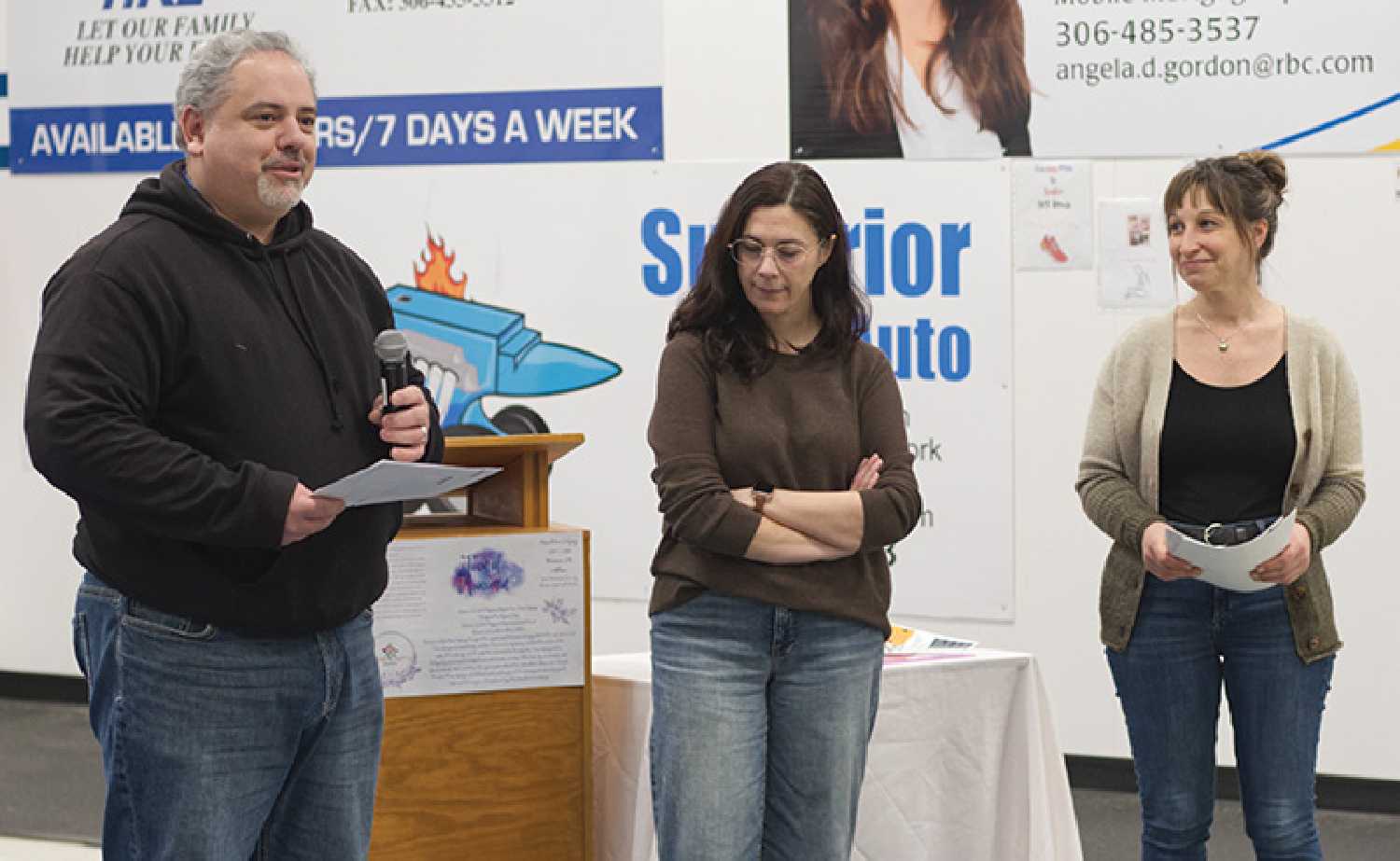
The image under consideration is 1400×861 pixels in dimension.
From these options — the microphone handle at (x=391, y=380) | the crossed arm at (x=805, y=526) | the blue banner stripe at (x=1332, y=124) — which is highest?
the blue banner stripe at (x=1332, y=124)

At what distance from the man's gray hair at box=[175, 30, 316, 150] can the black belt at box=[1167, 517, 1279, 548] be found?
5.23 feet

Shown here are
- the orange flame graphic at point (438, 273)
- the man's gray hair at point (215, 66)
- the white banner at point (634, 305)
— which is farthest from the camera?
the orange flame graphic at point (438, 273)

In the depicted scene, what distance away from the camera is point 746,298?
2.49 meters

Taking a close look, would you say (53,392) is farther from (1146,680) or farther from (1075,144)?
(1075,144)

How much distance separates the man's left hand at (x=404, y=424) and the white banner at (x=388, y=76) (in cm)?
266

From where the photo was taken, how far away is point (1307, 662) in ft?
8.43

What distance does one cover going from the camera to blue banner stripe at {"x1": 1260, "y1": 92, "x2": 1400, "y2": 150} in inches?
161

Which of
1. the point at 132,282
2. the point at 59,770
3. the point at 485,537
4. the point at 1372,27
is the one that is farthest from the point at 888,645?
the point at 59,770

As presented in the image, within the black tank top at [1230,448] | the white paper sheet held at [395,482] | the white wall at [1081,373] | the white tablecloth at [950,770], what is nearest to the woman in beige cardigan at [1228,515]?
the black tank top at [1230,448]

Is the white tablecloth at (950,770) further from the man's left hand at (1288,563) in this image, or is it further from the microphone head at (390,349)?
the microphone head at (390,349)

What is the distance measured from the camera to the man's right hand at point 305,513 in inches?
73.9

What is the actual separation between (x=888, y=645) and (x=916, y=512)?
0.81m

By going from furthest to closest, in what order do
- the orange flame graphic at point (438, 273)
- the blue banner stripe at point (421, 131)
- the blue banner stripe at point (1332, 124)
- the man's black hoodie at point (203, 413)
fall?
the orange flame graphic at point (438, 273)
the blue banner stripe at point (421, 131)
the blue banner stripe at point (1332, 124)
the man's black hoodie at point (203, 413)

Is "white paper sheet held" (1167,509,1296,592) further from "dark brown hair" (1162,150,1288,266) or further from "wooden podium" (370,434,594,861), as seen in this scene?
"wooden podium" (370,434,594,861)
